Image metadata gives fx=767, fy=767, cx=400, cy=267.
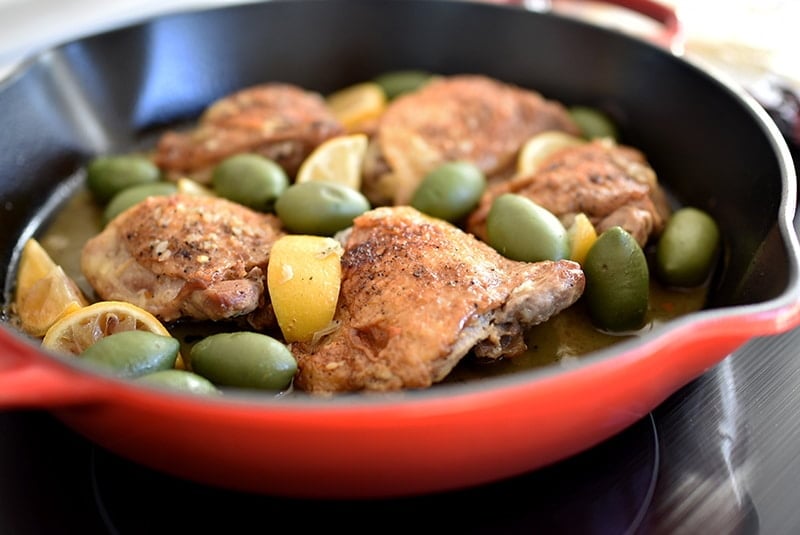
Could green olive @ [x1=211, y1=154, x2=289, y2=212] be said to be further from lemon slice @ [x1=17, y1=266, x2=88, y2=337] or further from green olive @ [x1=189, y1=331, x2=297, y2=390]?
green olive @ [x1=189, y1=331, x2=297, y2=390]

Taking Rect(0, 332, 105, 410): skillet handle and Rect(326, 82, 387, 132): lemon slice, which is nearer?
Rect(0, 332, 105, 410): skillet handle

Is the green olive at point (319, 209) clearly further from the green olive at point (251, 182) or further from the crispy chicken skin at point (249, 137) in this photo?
the crispy chicken skin at point (249, 137)

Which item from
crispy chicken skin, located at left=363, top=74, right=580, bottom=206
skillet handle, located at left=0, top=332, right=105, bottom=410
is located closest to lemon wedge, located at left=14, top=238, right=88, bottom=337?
skillet handle, located at left=0, top=332, right=105, bottom=410

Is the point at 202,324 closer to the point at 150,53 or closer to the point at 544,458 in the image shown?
the point at 544,458

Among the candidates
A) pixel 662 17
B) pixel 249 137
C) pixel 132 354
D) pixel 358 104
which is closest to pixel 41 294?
pixel 132 354

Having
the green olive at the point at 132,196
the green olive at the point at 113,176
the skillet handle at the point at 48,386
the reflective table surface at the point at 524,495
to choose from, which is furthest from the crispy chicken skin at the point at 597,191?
the skillet handle at the point at 48,386

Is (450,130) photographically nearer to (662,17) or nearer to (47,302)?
→ (662,17)
